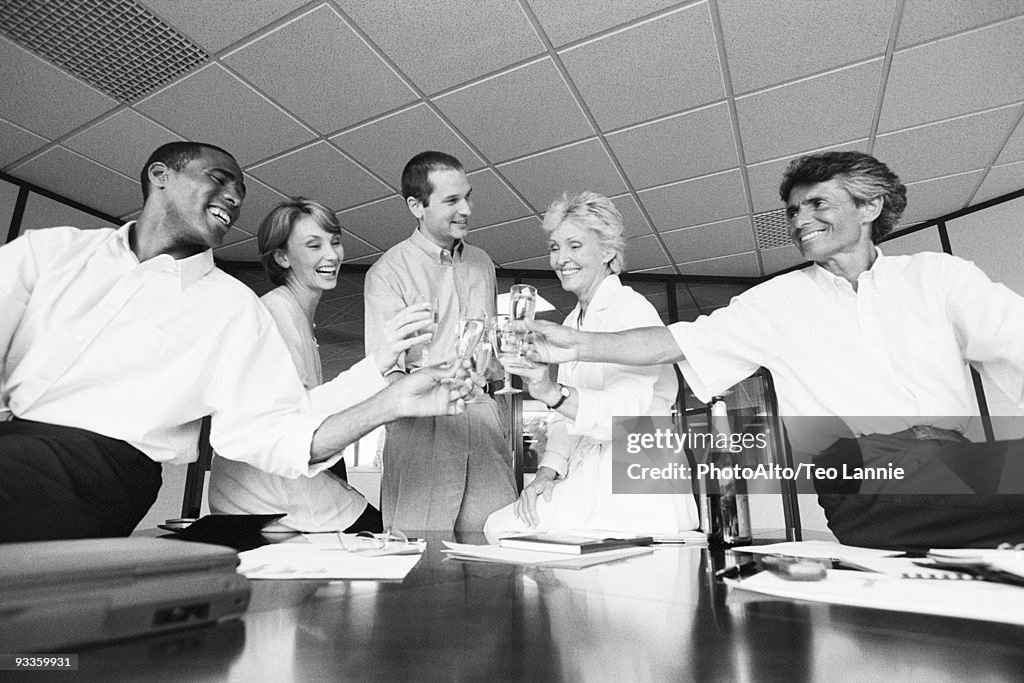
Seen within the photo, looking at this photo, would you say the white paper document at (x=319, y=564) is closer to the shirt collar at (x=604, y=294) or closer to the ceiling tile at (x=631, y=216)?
the shirt collar at (x=604, y=294)

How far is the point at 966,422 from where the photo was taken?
4.44 ft

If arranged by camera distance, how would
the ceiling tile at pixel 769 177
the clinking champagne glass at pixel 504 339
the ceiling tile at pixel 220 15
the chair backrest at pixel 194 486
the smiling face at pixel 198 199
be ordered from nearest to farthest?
the clinking champagne glass at pixel 504 339 < the smiling face at pixel 198 199 < the ceiling tile at pixel 220 15 < the ceiling tile at pixel 769 177 < the chair backrest at pixel 194 486

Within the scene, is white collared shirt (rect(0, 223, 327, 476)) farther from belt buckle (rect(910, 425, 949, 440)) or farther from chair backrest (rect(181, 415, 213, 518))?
chair backrest (rect(181, 415, 213, 518))

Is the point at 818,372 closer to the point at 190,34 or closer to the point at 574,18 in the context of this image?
the point at 574,18

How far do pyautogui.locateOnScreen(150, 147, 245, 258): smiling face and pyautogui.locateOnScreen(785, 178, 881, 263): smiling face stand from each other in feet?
5.26

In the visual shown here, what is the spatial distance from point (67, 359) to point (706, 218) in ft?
14.0

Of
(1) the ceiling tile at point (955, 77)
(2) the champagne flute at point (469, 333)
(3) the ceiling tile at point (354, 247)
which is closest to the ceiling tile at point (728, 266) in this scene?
(1) the ceiling tile at point (955, 77)

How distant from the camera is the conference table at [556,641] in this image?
0.84 feet

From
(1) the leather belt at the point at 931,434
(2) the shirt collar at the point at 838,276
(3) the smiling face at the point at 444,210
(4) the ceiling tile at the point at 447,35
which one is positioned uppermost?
(4) the ceiling tile at the point at 447,35

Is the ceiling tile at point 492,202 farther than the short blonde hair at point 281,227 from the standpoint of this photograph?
Yes

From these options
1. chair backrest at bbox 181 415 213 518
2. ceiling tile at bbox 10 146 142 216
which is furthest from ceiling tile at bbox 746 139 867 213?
chair backrest at bbox 181 415 213 518

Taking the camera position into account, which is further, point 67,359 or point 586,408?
point 586,408

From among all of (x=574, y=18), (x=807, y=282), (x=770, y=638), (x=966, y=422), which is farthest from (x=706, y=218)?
(x=770, y=638)

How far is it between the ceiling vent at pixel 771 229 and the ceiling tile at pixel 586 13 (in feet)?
7.30
